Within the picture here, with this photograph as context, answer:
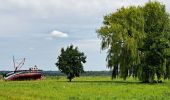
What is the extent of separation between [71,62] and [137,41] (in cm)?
2744

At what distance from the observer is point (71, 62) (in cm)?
9806

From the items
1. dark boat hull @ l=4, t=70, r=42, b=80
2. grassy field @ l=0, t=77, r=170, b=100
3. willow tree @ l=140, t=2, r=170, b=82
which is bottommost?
grassy field @ l=0, t=77, r=170, b=100

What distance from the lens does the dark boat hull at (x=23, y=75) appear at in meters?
98.6

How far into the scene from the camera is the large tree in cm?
7156

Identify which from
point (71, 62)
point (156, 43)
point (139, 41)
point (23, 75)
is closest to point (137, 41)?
point (139, 41)

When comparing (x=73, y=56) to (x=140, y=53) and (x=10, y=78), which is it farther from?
(x=140, y=53)

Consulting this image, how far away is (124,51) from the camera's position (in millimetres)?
72875

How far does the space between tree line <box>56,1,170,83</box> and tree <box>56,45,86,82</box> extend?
2170cm

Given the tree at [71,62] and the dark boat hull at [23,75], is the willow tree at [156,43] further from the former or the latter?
the dark boat hull at [23,75]

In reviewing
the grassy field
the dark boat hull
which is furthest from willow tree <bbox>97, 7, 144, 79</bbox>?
the dark boat hull

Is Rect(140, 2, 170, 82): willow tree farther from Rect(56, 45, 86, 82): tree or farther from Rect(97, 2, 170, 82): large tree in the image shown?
Rect(56, 45, 86, 82): tree

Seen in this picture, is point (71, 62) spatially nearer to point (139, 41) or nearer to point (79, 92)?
point (139, 41)

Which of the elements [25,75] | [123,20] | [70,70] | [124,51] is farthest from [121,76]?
[25,75]

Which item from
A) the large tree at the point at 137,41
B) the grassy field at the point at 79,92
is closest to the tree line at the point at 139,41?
the large tree at the point at 137,41
